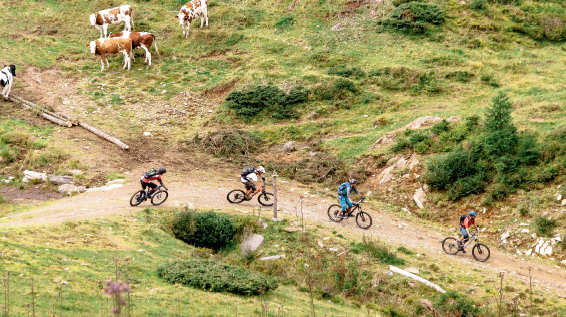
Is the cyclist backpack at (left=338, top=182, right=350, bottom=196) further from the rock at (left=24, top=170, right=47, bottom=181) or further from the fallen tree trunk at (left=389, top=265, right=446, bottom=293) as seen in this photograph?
the rock at (left=24, top=170, right=47, bottom=181)

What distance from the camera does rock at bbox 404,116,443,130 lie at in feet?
76.3

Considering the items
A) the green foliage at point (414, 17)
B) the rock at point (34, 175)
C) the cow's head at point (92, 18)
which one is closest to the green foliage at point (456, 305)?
the rock at point (34, 175)

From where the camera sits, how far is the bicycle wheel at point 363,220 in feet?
58.5

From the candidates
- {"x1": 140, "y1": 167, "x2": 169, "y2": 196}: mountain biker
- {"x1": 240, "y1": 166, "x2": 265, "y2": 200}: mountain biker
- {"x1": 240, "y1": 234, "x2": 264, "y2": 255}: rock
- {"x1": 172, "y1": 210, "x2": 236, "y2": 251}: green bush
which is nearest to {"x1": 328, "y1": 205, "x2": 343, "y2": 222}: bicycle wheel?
{"x1": 240, "y1": 166, "x2": 265, "y2": 200}: mountain biker

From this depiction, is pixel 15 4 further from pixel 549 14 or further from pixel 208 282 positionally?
pixel 549 14

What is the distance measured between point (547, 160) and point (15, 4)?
38509 millimetres

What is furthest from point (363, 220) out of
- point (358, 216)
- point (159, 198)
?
point (159, 198)

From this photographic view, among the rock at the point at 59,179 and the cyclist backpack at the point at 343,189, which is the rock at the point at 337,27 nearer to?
the cyclist backpack at the point at 343,189

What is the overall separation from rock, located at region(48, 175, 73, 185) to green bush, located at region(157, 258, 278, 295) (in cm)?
978

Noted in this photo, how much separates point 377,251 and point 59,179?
13.6 metres

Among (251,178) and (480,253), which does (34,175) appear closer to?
(251,178)

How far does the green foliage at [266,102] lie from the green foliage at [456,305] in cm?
1459

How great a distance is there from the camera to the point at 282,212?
60.1 feet

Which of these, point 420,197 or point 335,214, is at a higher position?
point 335,214
